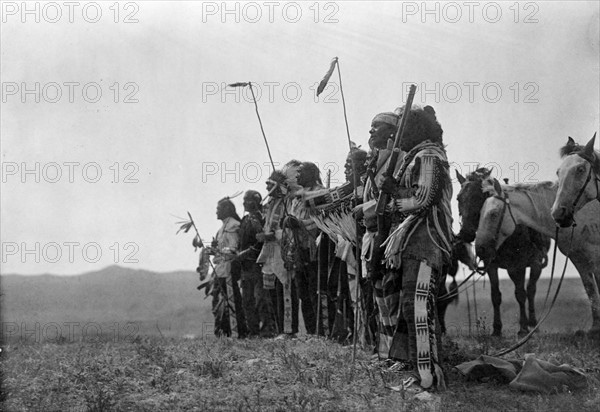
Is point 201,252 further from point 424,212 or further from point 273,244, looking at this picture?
point 424,212

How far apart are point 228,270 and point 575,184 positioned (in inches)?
263

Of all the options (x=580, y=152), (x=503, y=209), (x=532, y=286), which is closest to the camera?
(x=580, y=152)

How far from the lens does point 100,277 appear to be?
3891 centimetres

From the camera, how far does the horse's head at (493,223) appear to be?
11625mm

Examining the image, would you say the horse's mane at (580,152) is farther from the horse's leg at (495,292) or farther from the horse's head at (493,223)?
the horse's leg at (495,292)

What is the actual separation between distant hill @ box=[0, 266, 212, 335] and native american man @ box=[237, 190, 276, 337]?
11.9m

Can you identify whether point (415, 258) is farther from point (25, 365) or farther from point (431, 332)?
point (25, 365)

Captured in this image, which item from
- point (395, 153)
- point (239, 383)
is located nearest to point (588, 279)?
point (395, 153)

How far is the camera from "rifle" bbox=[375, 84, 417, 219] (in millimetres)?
7371

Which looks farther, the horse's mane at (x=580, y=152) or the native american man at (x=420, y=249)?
the horse's mane at (x=580, y=152)

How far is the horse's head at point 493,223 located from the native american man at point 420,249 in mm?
4179

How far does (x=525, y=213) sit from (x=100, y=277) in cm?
3043

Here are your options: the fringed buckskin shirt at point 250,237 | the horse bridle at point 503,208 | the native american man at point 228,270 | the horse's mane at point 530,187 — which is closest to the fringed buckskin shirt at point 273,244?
the fringed buckskin shirt at point 250,237

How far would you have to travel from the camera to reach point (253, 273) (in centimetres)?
1321
